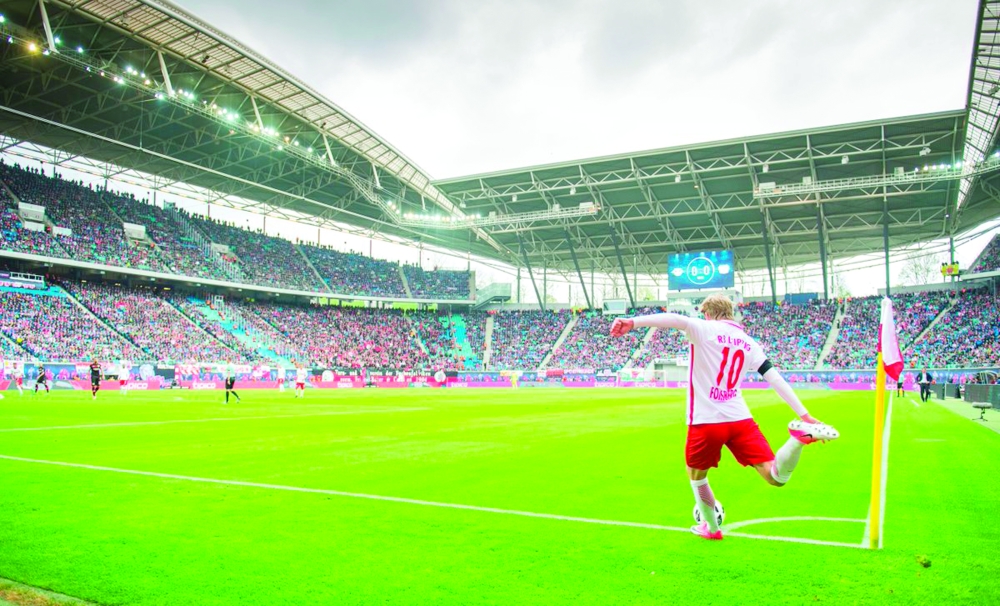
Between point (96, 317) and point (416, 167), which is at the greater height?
point (416, 167)

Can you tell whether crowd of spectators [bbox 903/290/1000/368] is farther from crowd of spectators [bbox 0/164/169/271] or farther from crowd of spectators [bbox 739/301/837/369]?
crowd of spectators [bbox 0/164/169/271]

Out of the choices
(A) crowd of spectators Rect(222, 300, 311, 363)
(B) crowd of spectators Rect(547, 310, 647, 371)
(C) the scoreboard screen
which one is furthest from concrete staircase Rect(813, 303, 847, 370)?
(A) crowd of spectators Rect(222, 300, 311, 363)

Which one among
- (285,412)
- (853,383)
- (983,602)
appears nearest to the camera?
(983,602)

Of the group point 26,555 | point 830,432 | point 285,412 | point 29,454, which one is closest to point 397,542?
point 26,555

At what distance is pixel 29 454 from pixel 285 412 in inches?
477

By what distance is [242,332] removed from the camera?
58.4 metres

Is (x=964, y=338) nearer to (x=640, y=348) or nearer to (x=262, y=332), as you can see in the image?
(x=640, y=348)

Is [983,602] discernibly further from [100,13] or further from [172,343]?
[172,343]

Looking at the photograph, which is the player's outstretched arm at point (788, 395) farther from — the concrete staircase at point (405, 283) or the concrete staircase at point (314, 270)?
the concrete staircase at point (405, 283)

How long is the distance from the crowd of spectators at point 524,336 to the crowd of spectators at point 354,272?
1303 cm

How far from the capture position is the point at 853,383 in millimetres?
53844

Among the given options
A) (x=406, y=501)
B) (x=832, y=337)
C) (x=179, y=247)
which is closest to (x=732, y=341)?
Answer: (x=406, y=501)

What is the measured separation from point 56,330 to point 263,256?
931 inches

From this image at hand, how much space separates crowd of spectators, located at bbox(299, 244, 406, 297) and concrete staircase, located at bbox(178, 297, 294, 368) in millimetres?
12759
